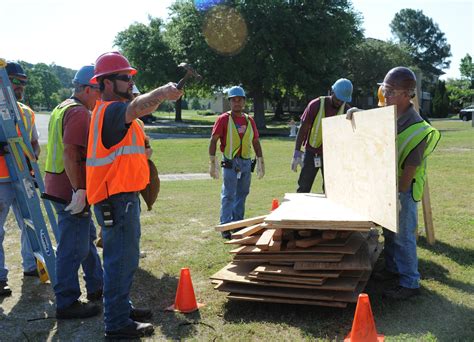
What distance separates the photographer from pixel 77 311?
4.35 metres

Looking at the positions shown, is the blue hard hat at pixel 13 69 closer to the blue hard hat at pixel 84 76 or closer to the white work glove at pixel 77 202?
the blue hard hat at pixel 84 76

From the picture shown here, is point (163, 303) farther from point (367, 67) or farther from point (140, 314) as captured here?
point (367, 67)

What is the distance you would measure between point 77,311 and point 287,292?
1997 mm

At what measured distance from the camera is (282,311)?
437 cm

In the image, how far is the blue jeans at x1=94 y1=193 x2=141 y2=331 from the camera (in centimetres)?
367

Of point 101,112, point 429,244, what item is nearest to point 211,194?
point 429,244

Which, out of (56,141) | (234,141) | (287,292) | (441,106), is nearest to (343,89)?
(234,141)

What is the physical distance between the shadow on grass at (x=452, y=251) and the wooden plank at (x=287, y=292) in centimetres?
218

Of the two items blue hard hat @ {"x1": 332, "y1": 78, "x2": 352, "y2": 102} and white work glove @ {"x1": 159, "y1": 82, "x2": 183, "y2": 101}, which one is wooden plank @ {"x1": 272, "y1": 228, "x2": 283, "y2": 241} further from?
blue hard hat @ {"x1": 332, "y1": 78, "x2": 352, "y2": 102}

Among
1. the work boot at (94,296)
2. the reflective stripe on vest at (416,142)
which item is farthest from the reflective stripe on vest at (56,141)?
the reflective stripe on vest at (416,142)

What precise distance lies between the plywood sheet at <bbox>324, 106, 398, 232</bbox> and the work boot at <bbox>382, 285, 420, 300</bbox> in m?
0.82

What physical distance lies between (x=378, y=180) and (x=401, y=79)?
3.55 ft

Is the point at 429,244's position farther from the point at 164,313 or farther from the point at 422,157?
the point at 164,313

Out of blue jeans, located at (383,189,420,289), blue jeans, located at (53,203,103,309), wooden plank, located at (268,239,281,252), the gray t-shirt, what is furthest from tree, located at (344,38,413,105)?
blue jeans, located at (53,203,103,309)
